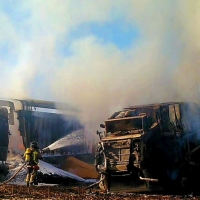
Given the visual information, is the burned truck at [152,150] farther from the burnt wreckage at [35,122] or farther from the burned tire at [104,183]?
the burnt wreckage at [35,122]

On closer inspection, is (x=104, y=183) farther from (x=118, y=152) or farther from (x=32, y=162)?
(x=32, y=162)

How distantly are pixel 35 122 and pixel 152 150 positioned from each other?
978 cm

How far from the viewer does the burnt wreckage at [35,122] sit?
18422 mm

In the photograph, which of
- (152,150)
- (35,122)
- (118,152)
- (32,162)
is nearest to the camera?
(118,152)

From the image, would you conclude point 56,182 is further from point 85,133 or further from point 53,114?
point 53,114

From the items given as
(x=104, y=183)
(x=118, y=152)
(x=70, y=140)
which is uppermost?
(x=70, y=140)

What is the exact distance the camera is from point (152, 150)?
38.0 feet

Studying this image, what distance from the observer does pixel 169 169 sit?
11.8 m

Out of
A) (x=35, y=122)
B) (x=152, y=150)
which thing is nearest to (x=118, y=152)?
(x=152, y=150)

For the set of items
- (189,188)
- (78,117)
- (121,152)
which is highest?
(78,117)

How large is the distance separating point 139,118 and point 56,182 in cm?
521

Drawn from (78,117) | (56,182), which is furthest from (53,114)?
(56,182)

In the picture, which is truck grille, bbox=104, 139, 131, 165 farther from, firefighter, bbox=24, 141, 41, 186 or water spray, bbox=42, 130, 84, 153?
water spray, bbox=42, 130, 84, 153

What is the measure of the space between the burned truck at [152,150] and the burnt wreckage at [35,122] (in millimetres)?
7515
